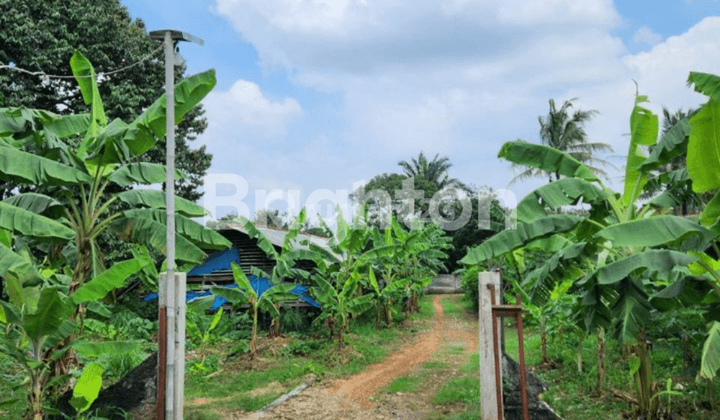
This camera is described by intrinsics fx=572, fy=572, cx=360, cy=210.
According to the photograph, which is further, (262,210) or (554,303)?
(262,210)

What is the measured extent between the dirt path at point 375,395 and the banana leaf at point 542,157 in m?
4.27

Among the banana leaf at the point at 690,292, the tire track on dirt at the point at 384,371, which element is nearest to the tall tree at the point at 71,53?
the tire track on dirt at the point at 384,371

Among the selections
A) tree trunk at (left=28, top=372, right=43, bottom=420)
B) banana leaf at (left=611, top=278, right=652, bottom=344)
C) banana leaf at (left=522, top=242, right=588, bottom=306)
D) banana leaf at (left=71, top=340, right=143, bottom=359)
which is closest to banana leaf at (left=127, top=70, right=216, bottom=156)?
banana leaf at (left=71, top=340, right=143, bottom=359)

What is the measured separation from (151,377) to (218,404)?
70.2 inches

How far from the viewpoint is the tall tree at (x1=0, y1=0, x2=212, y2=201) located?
58.2 feet

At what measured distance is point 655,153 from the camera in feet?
23.5

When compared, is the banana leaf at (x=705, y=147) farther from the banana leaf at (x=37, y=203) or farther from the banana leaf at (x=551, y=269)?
the banana leaf at (x=37, y=203)

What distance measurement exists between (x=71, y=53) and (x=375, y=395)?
604 inches

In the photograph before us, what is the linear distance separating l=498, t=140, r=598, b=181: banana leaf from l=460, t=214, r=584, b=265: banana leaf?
2.82 feet

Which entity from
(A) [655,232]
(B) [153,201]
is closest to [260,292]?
(B) [153,201]

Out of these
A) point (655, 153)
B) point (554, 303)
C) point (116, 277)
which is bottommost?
point (554, 303)

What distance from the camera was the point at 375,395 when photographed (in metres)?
10.3

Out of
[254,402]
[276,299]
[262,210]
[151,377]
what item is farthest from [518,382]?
[262,210]

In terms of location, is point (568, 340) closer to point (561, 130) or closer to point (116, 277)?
point (116, 277)
